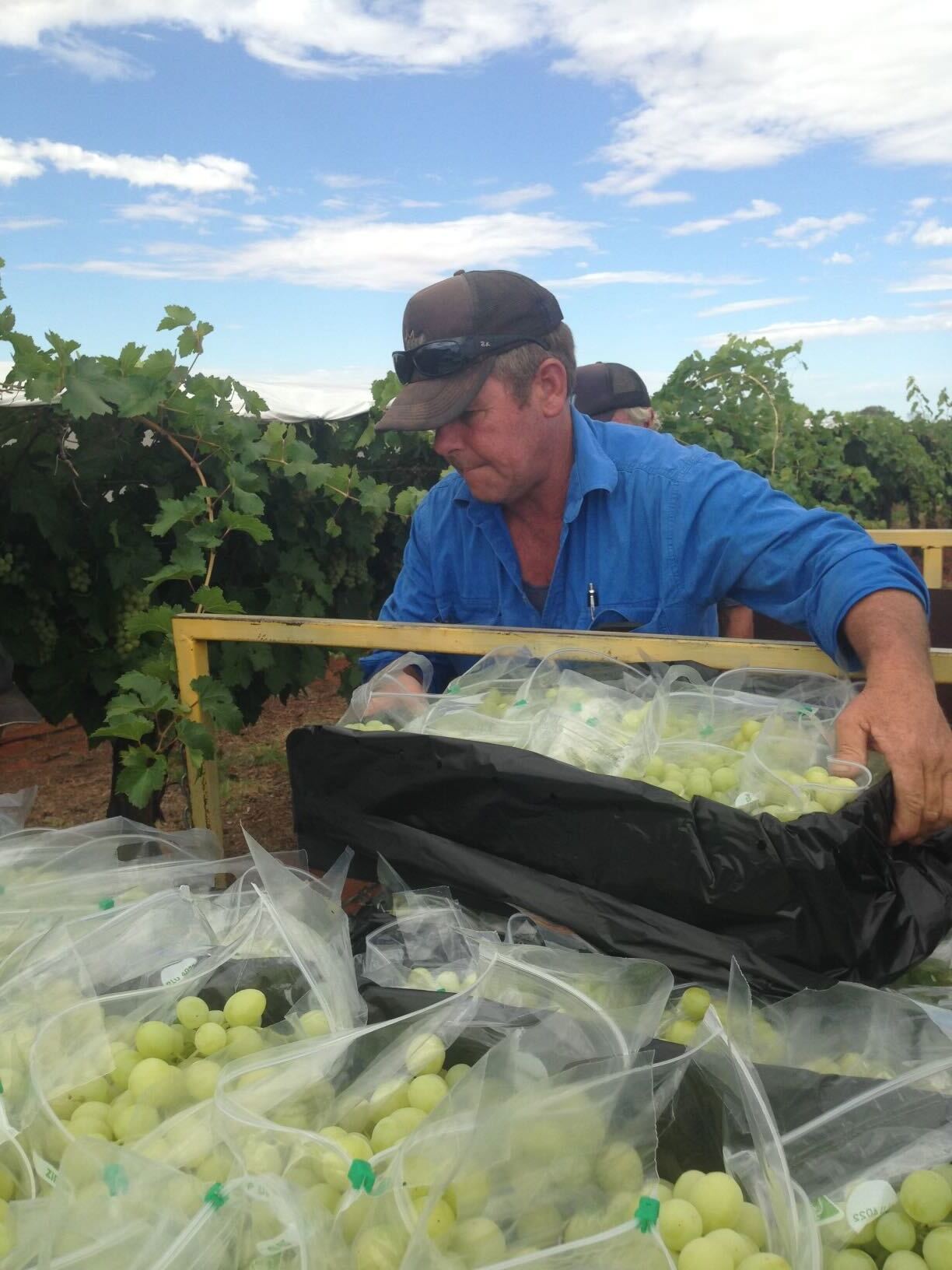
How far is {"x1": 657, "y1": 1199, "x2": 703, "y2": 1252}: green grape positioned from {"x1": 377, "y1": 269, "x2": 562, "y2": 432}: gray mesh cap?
174cm

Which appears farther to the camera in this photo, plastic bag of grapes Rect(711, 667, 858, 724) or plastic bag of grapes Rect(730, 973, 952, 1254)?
plastic bag of grapes Rect(711, 667, 858, 724)

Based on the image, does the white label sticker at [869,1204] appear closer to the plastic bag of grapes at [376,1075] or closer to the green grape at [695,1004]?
the plastic bag of grapes at [376,1075]

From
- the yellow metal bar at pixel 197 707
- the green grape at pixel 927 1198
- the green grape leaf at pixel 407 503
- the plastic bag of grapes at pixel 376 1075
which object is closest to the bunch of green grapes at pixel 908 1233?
the green grape at pixel 927 1198

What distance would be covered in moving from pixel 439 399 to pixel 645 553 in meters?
0.60

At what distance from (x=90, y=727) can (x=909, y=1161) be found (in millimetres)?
4050

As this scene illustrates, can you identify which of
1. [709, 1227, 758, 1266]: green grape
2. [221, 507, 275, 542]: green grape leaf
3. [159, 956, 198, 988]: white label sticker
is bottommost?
[709, 1227, 758, 1266]: green grape

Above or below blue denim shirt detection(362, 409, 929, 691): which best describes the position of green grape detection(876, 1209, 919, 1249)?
below

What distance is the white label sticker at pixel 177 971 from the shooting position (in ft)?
4.00

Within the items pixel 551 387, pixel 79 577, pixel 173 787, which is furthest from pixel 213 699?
pixel 173 787

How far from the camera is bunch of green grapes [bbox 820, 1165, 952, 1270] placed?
832 mm

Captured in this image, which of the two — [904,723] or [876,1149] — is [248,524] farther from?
[876,1149]

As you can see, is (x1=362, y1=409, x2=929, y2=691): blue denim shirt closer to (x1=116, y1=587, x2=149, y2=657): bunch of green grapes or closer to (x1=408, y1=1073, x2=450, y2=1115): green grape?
(x1=408, y1=1073, x2=450, y2=1115): green grape

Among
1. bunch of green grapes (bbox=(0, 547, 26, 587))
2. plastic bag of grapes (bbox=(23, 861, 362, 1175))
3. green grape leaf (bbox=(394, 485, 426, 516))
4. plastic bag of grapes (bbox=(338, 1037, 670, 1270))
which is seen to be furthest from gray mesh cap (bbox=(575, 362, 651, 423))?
plastic bag of grapes (bbox=(338, 1037, 670, 1270))

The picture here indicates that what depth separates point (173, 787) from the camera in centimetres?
676
